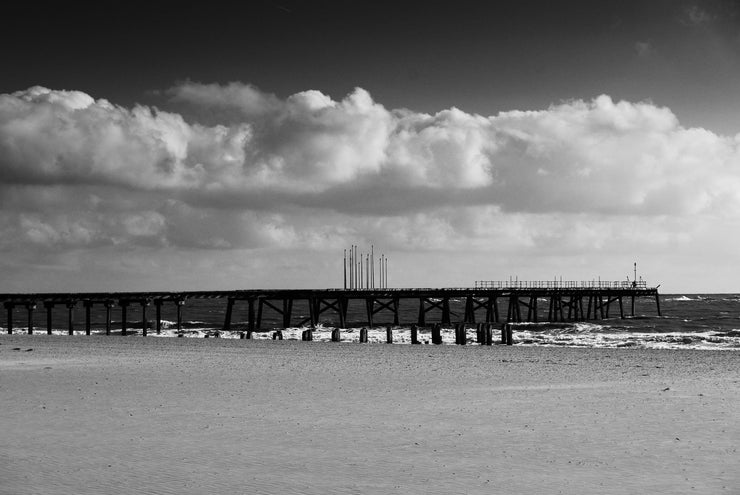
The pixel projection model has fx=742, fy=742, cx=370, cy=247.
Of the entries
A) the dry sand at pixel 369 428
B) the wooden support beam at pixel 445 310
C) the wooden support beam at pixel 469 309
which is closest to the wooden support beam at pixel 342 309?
the wooden support beam at pixel 445 310

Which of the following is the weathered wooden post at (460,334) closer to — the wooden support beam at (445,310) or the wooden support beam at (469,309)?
the wooden support beam at (445,310)

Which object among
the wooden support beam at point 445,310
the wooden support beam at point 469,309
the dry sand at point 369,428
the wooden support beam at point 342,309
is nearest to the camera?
the dry sand at point 369,428

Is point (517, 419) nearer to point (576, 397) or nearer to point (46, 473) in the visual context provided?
point (576, 397)

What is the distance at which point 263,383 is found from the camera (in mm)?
20141

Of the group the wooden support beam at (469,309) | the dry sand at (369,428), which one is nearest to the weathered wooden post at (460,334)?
the dry sand at (369,428)

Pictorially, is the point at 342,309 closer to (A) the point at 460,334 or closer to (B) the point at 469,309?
(B) the point at 469,309

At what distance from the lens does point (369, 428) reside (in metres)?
13.4

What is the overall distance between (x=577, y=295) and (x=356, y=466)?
246 ft

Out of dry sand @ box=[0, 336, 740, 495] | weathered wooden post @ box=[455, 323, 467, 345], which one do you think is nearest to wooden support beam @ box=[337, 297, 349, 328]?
weathered wooden post @ box=[455, 323, 467, 345]

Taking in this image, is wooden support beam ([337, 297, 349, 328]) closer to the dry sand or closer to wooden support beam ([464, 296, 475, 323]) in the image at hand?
wooden support beam ([464, 296, 475, 323])

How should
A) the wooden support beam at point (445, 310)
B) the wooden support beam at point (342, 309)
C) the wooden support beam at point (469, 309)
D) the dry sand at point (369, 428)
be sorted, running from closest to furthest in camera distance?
the dry sand at point (369, 428) < the wooden support beam at point (342, 309) < the wooden support beam at point (445, 310) < the wooden support beam at point (469, 309)

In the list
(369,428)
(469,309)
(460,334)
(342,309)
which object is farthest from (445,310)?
(369,428)

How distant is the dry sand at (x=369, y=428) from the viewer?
969cm

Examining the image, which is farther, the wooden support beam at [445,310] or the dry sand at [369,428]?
the wooden support beam at [445,310]
